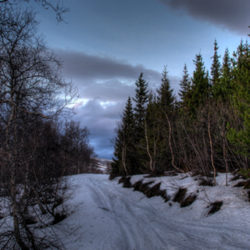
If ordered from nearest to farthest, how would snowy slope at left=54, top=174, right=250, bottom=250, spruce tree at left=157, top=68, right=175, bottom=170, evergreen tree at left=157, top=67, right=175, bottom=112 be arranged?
snowy slope at left=54, top=174, right=250, bottom=250, spruce tree at left=157, top=68, right=175, bottom=170, evergreen tree at left=157, top=67, right=175, bottom=112

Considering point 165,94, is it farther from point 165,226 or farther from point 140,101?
point 165,226

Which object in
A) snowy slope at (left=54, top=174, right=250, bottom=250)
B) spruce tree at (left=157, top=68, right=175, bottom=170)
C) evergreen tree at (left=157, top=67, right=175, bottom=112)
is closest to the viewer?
snowy slope at (left=54, top=174, right=250, bottom=250)

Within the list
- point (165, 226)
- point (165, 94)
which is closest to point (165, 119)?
point (165, 94)

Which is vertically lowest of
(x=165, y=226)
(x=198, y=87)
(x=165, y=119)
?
Result: (x=165, y=226)

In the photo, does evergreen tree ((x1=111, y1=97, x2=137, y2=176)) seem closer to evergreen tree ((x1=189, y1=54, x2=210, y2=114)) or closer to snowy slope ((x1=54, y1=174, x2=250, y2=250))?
evergreen tree ((x1=189, y1=54, x2=210, y2=114))

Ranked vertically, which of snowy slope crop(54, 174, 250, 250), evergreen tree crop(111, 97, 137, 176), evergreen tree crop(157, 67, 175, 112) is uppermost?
evergreen tree crop(157, 67, 175, 112)

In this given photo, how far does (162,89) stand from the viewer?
1052 inches

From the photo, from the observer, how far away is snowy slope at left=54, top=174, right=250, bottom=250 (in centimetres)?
563

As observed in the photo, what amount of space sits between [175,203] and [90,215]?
→ 14.4 feet

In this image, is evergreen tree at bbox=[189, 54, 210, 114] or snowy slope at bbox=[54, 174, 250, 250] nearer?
snowy slope at bbox=[54, 174, 250, 250]

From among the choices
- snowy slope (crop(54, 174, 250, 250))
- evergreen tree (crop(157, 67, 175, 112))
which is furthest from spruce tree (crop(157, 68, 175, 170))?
snowy slope (crop(54, 174, 250, 250))

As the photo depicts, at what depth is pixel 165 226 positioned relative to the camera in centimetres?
755

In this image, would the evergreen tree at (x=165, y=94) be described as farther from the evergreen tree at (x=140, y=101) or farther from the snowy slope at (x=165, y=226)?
the snowy slope at (x=165, y=226)

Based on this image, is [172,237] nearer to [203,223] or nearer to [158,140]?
[203,223]
